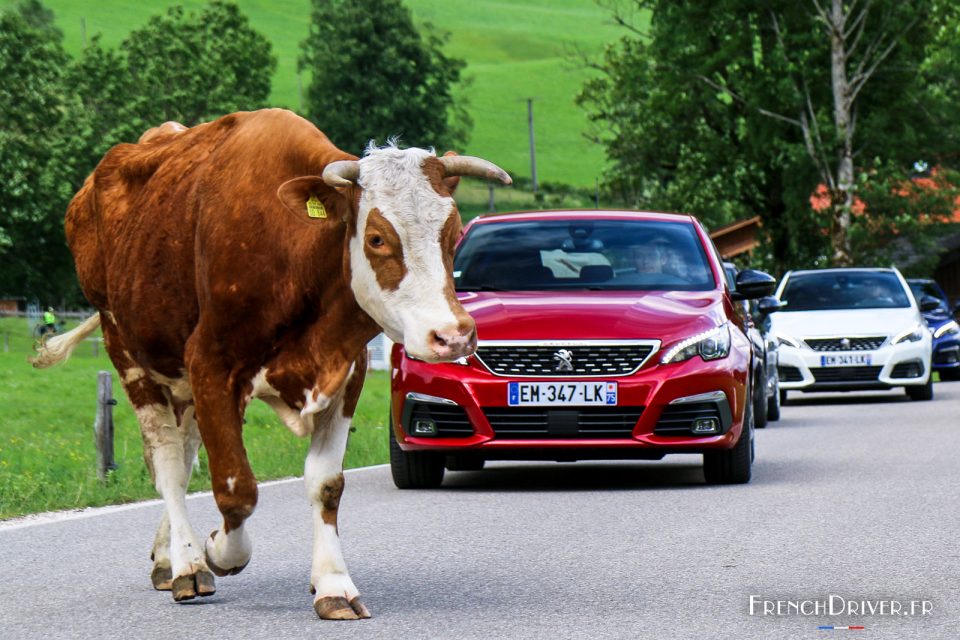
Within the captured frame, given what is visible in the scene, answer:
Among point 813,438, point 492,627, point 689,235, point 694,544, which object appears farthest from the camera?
point 813,438

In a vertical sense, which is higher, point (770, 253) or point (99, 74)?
point (99, 74)

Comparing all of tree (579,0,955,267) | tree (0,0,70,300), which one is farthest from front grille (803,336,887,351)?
tree (0,0,70,300)

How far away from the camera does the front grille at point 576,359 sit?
11555 millimetres

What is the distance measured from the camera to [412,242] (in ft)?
22.2

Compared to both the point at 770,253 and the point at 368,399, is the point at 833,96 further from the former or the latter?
the point at 368,399

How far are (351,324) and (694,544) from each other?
2.68 metres

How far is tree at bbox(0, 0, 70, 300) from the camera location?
5778 cm

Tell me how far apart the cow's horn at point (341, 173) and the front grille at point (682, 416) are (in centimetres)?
504

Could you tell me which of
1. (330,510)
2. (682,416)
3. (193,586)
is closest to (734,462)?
(682,416)

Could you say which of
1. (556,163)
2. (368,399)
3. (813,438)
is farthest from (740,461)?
(556,163)

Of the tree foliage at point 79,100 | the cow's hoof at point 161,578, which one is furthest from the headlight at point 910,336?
the tree foliage at point 79,100

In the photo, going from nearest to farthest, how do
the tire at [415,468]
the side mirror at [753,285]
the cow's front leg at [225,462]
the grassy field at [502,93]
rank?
the cow's front leg at [225,462] → the tire at [415,468] → the side mirror at [753,285] → the grassy field at [502,93]

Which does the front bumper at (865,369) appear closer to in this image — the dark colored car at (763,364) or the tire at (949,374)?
the dark colored car at (763,364)

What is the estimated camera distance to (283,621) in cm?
691
